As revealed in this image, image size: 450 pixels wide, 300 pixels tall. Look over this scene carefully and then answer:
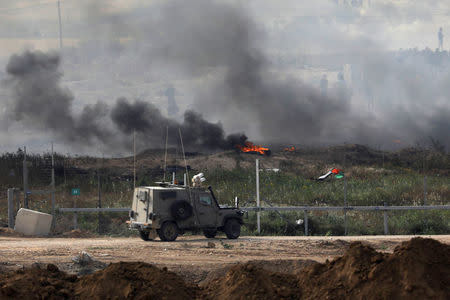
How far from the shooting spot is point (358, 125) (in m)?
78.6

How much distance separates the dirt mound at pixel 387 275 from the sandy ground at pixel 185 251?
3802 mm

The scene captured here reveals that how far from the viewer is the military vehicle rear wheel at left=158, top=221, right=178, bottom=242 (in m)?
21.1

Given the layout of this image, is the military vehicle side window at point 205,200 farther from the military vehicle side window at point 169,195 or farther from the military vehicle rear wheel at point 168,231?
the military vehicle rear wheel at point 168,231

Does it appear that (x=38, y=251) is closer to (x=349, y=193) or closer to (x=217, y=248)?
(x=217, y=248)

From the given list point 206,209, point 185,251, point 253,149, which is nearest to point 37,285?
point 185,251

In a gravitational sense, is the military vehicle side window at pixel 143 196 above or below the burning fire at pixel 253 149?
below

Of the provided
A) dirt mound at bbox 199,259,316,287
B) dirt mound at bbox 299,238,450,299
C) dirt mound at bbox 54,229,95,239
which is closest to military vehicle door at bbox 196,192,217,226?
dirt mound at bbox 54,229,95,239

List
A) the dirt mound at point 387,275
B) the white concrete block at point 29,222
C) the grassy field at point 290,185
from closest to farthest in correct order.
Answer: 1. the dirt mound at point 387,275
2. the white concrete block at point 29,222
3. the grassy field at point 290,185

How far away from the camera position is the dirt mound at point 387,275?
31.0 ft

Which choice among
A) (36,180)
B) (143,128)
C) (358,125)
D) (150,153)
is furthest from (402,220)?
(358,125)

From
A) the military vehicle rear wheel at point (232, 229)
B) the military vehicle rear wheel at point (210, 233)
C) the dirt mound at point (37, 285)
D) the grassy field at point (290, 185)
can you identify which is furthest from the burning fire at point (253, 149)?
the dirt mound at point (37, 285)

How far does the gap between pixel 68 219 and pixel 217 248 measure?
9.16 meters

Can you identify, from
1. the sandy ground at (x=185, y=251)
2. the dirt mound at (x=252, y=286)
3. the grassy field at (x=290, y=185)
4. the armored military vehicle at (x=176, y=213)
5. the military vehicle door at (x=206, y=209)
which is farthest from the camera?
the grassy field at (x=290, y=185)

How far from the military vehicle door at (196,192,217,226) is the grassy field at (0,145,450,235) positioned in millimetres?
2860
